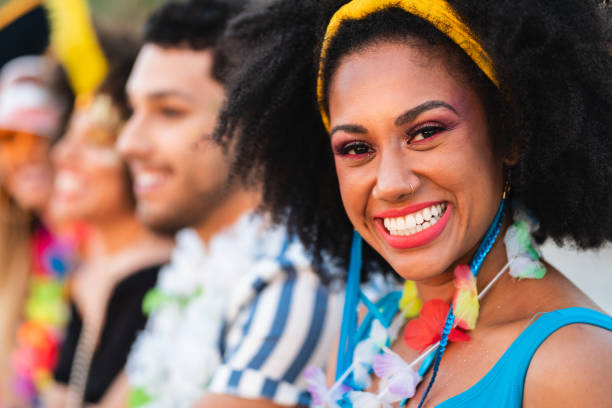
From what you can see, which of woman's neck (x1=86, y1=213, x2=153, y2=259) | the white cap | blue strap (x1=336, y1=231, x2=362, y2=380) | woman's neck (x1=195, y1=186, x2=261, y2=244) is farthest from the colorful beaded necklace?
the white cap

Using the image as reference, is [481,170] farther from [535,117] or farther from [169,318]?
[169,318]

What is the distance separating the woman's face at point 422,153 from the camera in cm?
175

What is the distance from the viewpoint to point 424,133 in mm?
1792

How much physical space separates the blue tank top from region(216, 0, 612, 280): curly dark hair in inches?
13.5

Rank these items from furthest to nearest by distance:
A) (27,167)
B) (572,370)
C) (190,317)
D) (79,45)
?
(27,167) → (79,45) → (190,317) → (572,370)

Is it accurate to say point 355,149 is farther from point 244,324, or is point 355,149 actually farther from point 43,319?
point 43,319

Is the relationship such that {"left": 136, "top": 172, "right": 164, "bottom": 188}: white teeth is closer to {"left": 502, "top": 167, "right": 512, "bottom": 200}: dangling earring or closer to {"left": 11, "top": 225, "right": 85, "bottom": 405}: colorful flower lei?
{"left": 11, "top": 225, "right": 85, "bottom": 405}: colorful flower lei

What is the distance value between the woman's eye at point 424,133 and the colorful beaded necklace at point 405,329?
0.28 meters

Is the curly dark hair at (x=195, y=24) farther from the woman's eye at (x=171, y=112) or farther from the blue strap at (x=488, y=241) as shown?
the blue strap at (x=488, y=241)

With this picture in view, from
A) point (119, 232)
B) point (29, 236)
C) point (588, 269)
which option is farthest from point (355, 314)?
point (29, 236)

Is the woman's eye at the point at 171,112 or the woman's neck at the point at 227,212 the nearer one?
the woman's eye at the point at 171,112

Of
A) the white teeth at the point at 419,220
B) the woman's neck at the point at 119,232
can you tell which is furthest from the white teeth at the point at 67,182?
the white teeth at the point at 419,220

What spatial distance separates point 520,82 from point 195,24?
6.67 feet

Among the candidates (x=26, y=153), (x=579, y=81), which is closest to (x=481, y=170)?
(x=579, y=81)
